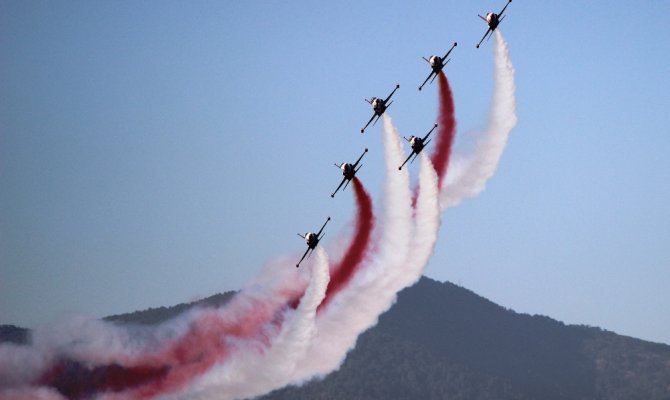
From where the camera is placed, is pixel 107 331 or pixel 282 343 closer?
pixel 282 343

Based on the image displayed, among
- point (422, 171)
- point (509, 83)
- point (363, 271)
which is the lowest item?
point (363, 271)

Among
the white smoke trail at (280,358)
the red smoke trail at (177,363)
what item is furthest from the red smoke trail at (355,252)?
the red smoke trail at (177,363)

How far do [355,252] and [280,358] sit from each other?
1253 centimetres

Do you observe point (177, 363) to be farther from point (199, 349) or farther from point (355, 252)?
point (355, 252)

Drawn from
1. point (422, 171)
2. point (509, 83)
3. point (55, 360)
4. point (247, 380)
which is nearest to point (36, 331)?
point (55, 360)

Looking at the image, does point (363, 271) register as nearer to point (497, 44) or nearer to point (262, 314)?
point (262, 314)

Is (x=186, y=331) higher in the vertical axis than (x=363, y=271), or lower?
lower

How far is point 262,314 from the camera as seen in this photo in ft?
331

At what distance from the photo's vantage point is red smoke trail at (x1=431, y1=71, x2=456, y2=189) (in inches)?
3962

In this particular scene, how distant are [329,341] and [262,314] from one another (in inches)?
288

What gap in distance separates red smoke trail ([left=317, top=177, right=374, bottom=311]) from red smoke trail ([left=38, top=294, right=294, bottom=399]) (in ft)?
20.2

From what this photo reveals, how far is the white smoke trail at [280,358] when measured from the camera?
3836 inches

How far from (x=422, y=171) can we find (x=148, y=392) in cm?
3468

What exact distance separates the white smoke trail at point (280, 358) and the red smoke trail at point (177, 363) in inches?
59.8
